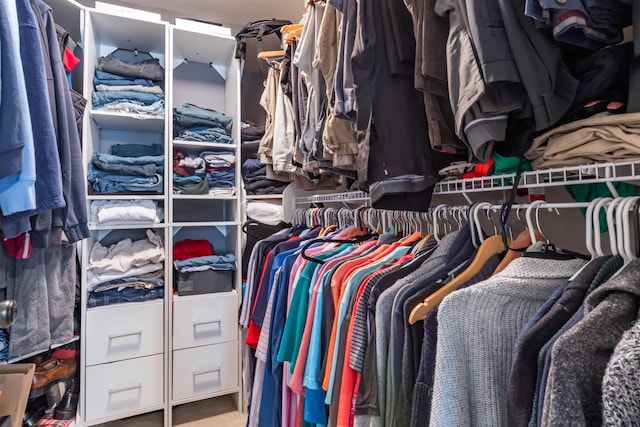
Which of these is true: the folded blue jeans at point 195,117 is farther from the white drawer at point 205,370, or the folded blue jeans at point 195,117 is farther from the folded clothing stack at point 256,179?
the white drawer at point 205,370

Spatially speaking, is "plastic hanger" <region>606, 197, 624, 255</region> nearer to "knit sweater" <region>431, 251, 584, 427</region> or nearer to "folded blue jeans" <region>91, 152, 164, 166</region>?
"knit sweater" <region>431, 251, 584, 427</region>

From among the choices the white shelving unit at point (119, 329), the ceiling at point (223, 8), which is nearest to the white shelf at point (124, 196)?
the white shelving unit at point (119, 329)

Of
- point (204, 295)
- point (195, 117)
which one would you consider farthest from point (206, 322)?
point (195, 117)

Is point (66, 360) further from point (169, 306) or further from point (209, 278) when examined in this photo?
point (209, 278)

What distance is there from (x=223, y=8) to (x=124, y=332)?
1936mm

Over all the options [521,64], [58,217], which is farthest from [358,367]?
[58,217]

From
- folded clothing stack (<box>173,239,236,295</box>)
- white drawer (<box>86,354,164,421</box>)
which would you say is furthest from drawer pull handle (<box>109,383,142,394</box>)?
folded clothing stack (<box>173,239,236,295</box>)

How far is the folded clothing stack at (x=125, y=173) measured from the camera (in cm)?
173

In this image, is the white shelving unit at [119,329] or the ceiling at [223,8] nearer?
the white shelving unit at [119,329]

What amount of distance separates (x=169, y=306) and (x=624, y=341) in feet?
6.02

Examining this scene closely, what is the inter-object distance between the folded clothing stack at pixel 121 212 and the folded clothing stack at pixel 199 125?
0.42 m

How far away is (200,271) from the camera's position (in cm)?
189

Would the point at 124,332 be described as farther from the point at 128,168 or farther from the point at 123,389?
the point at 128,168

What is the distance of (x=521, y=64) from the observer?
607 millimetres
